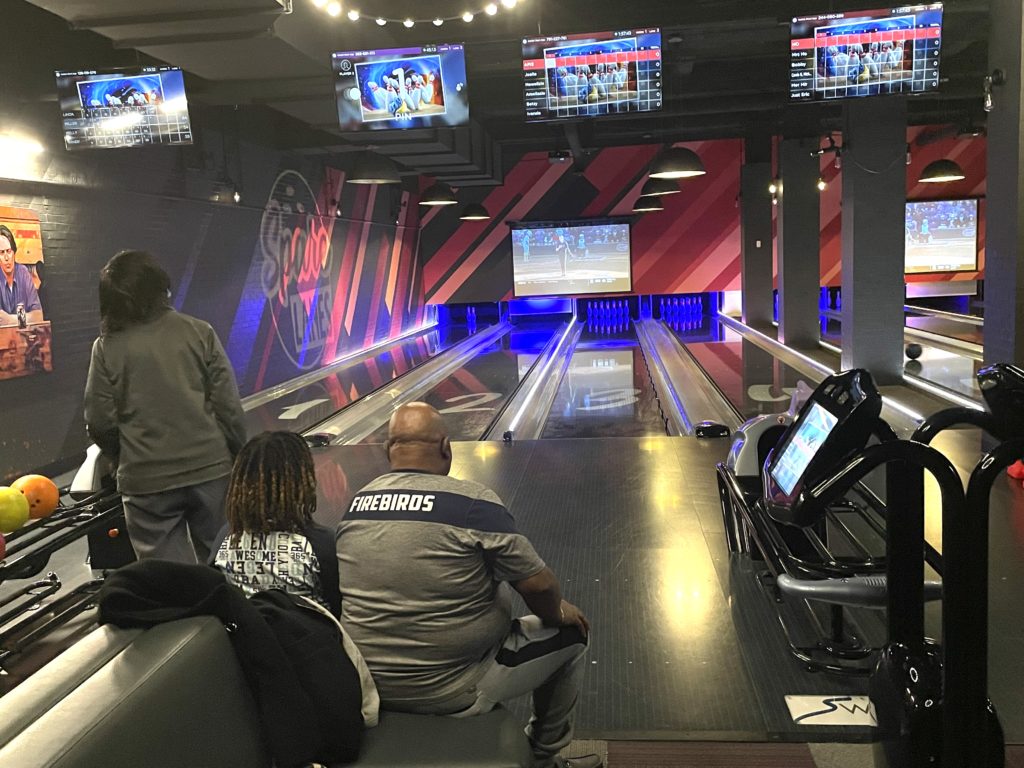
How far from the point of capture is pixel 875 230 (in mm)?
8648

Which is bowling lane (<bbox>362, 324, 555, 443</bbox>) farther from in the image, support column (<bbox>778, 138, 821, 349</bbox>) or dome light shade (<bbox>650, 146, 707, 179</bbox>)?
support column (<bbox>778, 138, 821, 349</bbox>)

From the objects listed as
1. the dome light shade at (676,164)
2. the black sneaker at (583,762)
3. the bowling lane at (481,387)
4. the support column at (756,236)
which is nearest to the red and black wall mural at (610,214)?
the support column at (756,236)

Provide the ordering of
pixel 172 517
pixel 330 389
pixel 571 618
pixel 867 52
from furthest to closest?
pixel 330 389
pixel 867 52
pixel 172 517
pixel 571 618

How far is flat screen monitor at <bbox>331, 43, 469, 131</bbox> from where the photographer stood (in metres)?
5.91

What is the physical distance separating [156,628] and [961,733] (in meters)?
1.51

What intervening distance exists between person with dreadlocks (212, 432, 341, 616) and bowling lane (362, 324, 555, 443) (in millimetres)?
5202

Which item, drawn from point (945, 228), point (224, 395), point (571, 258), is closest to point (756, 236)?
point (571, 258)

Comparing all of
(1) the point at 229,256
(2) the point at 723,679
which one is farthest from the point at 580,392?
(2) the point at 723,679

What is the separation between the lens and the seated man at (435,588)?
5.87 feet

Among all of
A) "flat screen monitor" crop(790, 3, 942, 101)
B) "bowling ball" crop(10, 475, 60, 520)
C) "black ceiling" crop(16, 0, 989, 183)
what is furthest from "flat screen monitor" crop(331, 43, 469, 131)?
"bowling ball" crop(10, 475, 60, 520)

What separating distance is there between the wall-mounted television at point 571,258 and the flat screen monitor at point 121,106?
1202cm

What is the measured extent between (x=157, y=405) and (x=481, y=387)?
7.17 m

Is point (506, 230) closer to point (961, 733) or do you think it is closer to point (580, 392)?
point (580, 392)

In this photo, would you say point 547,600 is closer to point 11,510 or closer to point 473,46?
point 11,510
